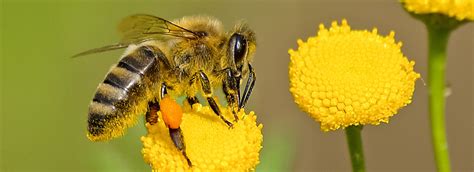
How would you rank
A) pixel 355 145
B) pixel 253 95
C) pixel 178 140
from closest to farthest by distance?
pixel 178 140 → pixel 355 145 → pixel 253 95

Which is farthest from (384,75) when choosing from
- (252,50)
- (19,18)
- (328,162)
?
(19,18)

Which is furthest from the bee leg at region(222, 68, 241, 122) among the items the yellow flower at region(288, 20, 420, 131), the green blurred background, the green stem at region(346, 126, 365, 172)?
the green blurred background

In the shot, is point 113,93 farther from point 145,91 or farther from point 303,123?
point 303,123

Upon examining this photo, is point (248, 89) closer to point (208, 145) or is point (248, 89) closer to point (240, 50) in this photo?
point (240, 50)

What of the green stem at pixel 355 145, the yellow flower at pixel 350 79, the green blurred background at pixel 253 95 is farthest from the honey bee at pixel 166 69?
the green blurred background at pixel 253 95

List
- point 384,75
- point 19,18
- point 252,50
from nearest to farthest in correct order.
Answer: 1. point 384,75
2. point 252,50
3. point 19,18

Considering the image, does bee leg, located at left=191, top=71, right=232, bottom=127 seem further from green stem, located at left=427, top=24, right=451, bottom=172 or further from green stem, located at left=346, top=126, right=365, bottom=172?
green stem, located at left=427, top=24, right=451, bottom=172

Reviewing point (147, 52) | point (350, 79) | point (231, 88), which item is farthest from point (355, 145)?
point (147, 52)
